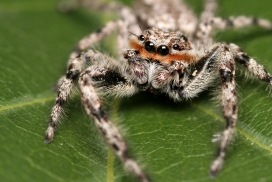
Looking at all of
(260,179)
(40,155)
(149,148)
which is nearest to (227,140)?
Answer: (260,179)

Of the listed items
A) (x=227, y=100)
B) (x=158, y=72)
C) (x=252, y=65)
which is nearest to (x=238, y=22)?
(x=252, y=65)

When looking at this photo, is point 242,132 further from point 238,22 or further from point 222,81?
point 238,22

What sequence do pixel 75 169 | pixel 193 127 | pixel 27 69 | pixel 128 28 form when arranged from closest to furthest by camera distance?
pixel 75 169 → pixel 193 127 → pixel 27 69 → pixel 128 28

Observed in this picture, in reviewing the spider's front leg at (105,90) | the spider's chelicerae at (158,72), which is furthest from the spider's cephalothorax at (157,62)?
the spider's front leg at (105,90)

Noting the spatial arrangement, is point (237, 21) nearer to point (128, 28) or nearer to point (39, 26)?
point (128, 28)

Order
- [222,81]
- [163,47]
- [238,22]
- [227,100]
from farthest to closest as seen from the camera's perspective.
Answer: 1. [238,22]
2. [163,47]
3. [222,81]
4. [227,100]

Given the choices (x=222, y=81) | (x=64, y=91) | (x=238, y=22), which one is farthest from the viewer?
(x=238, y=22)

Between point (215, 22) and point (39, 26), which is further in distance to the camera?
point (39, 26)

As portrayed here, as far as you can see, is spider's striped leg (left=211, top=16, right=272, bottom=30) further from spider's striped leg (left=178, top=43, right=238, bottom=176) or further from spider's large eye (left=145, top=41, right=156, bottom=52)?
spider's large eye (left=145, top=41, right=156, bottom=52)
